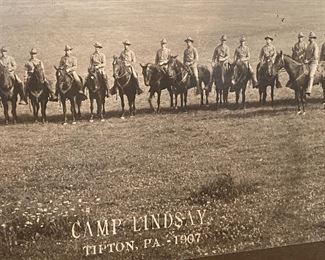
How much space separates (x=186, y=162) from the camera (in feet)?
12.9

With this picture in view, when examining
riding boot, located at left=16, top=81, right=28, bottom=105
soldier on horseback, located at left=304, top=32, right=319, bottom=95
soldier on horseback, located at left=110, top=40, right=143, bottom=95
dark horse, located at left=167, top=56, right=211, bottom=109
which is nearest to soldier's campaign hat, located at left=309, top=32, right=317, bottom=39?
soldier on horseback, located at left=304, top=32, right=319, bottom=95

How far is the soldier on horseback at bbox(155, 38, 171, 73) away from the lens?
3.74 metres

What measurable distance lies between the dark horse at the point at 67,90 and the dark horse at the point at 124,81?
24 cm

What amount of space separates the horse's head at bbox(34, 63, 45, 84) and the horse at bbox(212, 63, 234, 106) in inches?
40.2

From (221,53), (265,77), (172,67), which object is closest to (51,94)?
(172,67)

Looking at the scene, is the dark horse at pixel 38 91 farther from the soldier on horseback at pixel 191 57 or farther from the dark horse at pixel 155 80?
the soldier on horseback at pixel 191 57

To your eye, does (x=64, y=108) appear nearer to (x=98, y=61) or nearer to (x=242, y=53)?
(x=98, y=61)

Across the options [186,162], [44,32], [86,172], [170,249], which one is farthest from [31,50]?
[170,249]

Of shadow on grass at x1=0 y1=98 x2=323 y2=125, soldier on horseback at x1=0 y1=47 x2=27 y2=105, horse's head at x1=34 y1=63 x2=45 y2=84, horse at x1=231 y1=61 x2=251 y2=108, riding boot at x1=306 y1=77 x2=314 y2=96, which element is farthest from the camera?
riding boot at x1=306 y1=77 x2=314 y2=96

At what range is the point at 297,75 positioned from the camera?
4113 mm

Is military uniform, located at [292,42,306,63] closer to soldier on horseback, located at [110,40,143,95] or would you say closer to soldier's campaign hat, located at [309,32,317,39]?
soldier's campaign hat, located at [309,32,317,39]

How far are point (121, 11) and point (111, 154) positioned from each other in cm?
80

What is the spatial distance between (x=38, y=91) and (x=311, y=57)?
1724 mm

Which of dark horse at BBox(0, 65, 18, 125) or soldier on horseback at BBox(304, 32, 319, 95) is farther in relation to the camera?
soldier on horseback at BBox(304, 32, 319, 95)
